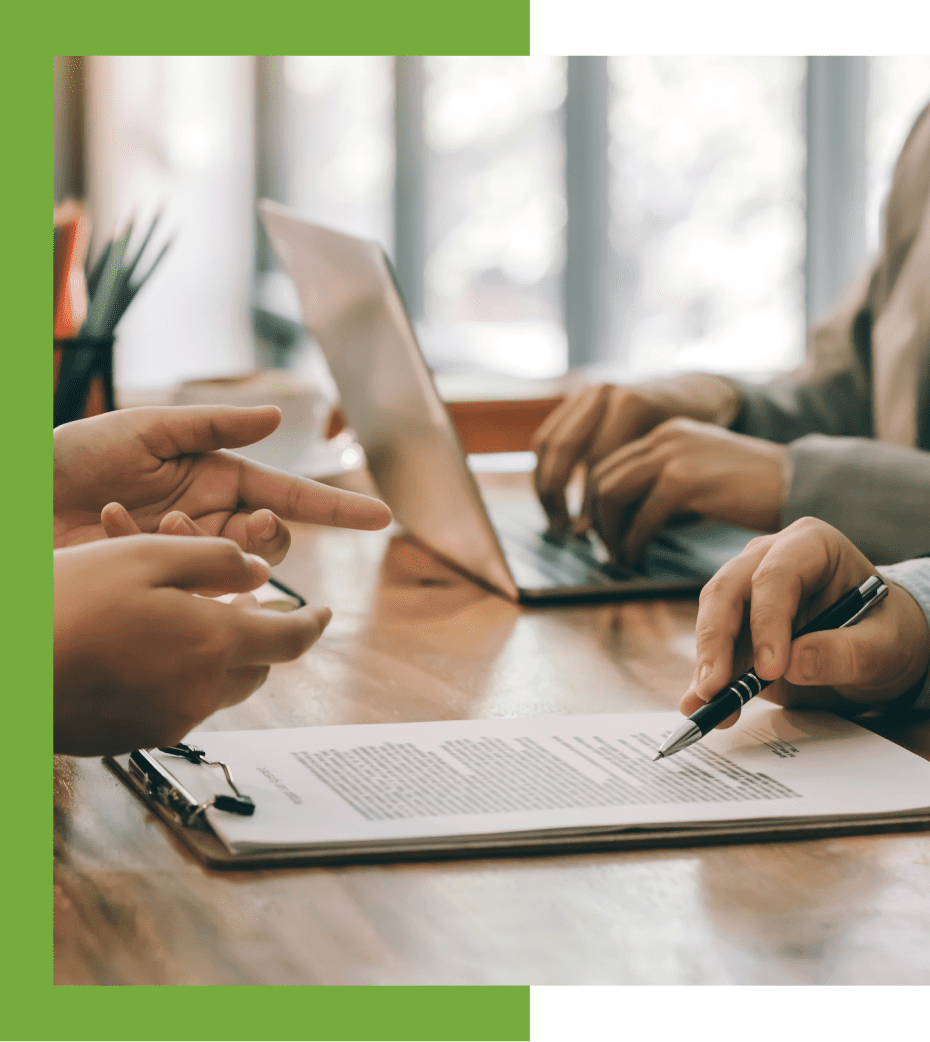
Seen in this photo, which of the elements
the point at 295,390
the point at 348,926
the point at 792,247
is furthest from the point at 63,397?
the point at 792,247

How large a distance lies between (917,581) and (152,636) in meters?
0.34

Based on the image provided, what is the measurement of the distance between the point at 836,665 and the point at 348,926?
0.77ft

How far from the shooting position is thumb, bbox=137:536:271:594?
1.13ft

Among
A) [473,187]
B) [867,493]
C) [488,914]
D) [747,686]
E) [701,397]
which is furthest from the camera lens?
[473,187]

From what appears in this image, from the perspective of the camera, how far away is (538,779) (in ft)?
1.29

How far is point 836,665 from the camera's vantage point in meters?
0.45

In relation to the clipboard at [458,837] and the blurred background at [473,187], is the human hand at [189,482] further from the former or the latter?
the blurred background at [473,187]

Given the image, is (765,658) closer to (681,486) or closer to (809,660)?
(809,660)

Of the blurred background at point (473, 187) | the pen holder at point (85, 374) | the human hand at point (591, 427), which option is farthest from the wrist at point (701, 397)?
the blurred background at point (473, 187)

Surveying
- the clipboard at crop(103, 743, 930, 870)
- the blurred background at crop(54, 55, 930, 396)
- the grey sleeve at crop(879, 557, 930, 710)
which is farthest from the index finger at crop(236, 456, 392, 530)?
the blurred background at crop(54, 55, 930, 396)

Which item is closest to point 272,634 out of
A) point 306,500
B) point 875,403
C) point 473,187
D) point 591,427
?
point 306,500

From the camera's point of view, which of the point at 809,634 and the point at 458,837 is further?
the point at 809,634

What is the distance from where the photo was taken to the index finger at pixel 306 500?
455 millimetres

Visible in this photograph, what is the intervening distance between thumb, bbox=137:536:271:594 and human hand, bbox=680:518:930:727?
0.61ft
